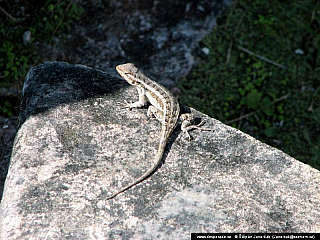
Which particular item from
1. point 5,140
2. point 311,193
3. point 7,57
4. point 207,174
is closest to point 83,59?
point 7,57

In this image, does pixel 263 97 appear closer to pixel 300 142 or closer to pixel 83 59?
pixel 300 142

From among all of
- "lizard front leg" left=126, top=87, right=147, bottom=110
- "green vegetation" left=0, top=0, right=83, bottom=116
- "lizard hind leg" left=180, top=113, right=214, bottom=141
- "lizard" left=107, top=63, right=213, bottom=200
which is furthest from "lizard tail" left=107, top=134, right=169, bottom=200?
"green vegetation" left=0, top=0, right=83, bottom=116

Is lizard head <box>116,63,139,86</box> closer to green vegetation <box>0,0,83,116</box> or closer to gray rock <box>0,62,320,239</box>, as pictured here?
gray rock <box>0,62,320,239</box>

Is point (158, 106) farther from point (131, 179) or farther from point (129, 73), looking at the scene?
point (131, 179)

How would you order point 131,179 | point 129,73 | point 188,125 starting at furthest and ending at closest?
point 129,73 < point 188,125 < point 131,179

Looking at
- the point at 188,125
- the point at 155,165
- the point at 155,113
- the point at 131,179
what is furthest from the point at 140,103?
the point at 131,179

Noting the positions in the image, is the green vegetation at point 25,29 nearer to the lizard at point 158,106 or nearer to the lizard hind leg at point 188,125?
the lizard at point 158,106

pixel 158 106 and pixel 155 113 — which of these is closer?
pixel 155 113

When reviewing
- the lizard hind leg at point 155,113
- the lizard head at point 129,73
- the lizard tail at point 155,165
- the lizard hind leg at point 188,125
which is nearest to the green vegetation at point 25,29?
the lizard head at point 129,73
